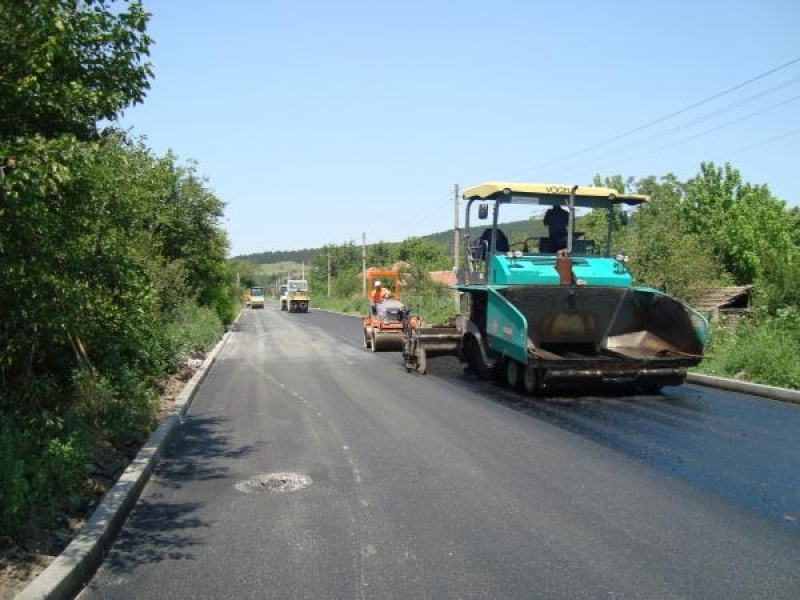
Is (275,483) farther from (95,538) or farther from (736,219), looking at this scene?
(736,219)

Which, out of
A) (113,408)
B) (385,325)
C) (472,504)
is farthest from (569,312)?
(385,325)

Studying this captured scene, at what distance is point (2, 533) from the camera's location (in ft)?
15.4

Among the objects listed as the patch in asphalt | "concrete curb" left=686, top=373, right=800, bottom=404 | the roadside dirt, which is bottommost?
the patch in asphalt

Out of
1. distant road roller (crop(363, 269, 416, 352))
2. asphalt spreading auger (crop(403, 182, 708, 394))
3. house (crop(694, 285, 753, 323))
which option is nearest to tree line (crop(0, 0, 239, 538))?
asphalt spreading auger (crop(403, 182, 708, 394))

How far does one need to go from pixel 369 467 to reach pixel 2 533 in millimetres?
3321

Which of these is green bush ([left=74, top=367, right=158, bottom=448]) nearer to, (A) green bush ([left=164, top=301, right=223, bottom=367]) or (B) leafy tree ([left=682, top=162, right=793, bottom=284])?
(A) green bush ([left=164, top=301, right=223, bottom=367])

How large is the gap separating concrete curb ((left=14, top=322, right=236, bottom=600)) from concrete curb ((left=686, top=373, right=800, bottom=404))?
338 inches

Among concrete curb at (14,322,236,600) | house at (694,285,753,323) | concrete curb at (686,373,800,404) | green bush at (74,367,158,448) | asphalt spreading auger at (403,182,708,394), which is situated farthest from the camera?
house at (694,285,753,323)

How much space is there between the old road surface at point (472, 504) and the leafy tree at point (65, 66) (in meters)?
3.05

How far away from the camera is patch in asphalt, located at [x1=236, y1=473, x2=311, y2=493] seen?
6.41m

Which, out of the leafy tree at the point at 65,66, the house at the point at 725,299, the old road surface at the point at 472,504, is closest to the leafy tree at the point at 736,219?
the house at the point at 725,299

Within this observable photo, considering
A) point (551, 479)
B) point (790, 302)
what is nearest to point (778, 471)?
point (551, 479)

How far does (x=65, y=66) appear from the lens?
5492 millimetres

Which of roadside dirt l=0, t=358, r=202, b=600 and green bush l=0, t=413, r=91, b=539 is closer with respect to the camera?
roadside dirt l=0, t=358, r=202, b=600
